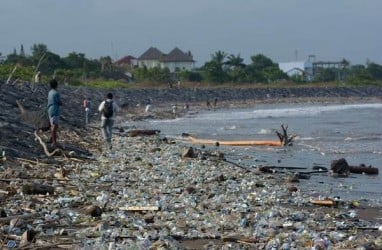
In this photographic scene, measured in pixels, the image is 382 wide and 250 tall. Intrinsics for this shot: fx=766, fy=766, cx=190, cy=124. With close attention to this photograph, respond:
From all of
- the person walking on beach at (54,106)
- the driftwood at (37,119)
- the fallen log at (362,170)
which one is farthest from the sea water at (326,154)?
the driftwood at (37,119)

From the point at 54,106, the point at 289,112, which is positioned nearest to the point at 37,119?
the point at 54,106

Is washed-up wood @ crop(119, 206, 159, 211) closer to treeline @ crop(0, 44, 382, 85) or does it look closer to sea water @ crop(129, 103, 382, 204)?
sea water @ crop(129, 103, 382, 204)

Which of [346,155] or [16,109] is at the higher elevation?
[16,109]

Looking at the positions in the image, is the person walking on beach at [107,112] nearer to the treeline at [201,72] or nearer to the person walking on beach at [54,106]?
the person walking on beach at [54,106]

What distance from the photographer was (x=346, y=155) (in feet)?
76.8

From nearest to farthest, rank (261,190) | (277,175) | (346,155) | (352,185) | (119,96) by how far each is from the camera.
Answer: (261,190) → (352,185) → (277,175) → (346,155) → (119,96)

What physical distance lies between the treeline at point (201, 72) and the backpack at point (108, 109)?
5335cm

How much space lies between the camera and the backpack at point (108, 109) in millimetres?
19656

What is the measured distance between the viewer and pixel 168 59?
408 ft

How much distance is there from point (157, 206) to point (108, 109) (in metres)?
9.81

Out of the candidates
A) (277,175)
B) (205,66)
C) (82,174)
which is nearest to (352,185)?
(277,175)

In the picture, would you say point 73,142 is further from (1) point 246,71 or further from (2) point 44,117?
(1) point 246,71

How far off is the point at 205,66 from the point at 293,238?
316ft

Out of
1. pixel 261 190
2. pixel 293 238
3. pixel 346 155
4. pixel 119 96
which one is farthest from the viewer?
pixel 119 96
